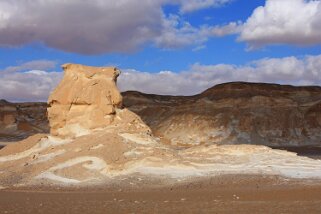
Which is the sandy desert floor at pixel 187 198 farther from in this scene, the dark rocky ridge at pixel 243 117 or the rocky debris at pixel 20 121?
the rocky debris at pixel 20 121

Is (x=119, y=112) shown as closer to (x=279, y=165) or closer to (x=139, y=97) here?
(x=279, y=165)

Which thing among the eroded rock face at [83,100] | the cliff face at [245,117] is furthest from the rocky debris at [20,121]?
the eroded rock face at [83,100]

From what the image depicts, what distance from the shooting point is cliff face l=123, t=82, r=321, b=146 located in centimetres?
6334

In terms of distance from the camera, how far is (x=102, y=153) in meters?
22.3

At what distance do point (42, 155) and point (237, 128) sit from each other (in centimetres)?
4323

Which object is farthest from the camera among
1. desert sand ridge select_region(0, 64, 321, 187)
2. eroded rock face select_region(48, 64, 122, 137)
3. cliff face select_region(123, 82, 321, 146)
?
cliff face select_region(123, 82, 321, 146)

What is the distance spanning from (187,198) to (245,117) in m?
50.8

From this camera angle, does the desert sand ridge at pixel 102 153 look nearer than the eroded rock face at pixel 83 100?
Yes

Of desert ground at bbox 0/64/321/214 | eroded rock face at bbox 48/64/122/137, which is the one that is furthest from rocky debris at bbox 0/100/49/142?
desert ground at bbox 0/64/321/214

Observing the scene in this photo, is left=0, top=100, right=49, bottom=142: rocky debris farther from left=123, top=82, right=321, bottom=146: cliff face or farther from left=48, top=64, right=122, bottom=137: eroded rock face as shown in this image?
left=48, top=64, right=122, bottom=137: eroded rock face

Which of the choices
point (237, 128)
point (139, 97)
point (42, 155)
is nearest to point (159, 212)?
point (42, 155)

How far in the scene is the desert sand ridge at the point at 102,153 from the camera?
21203mm

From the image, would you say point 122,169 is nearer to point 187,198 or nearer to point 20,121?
point 187,198

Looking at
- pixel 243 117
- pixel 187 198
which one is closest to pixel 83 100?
pixel 187 198
